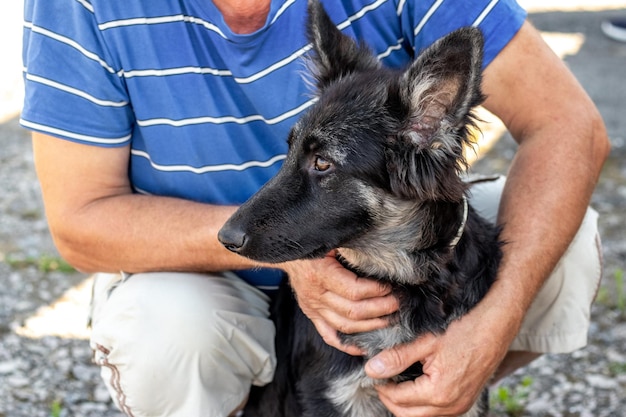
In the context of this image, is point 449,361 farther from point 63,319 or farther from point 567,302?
point 63,319

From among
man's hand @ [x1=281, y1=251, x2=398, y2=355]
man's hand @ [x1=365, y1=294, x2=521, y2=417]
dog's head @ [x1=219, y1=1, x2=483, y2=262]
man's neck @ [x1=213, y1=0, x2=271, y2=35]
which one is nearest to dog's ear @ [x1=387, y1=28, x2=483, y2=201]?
dog's head @ [x1=219, y1=1, x2=483, y2=262]

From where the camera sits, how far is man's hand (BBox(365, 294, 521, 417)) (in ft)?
9.01

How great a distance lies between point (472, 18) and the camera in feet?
9.81

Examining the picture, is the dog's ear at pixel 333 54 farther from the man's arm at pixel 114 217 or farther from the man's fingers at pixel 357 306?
the man's fingers at pixel 357 306

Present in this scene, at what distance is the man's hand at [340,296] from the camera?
2.75 meters

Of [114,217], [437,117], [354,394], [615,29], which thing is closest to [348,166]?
[437,117]

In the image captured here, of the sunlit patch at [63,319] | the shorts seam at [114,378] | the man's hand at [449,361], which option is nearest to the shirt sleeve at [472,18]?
the man's hand at [449,361]

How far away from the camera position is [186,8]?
297 cm

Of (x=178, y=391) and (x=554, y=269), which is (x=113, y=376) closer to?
(x=178, y=391)

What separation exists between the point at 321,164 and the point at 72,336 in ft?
7.60

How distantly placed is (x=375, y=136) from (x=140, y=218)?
97cm

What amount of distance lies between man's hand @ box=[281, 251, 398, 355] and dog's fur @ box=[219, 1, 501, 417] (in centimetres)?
7

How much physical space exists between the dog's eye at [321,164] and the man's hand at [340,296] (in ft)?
1.06

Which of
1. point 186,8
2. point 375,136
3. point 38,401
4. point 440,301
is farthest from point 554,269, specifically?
point 38,401
